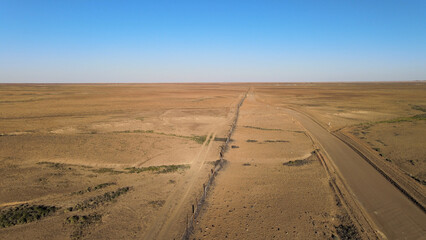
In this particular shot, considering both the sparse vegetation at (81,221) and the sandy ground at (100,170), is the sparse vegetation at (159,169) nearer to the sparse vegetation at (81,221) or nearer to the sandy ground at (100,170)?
the sandy ground at (100,170)

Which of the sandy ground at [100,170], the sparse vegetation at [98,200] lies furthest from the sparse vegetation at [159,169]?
the sparse vegetation at [98,200]

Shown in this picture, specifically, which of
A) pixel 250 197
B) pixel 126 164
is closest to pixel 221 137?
pixel 126 164

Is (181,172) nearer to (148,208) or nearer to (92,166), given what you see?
(148,208)

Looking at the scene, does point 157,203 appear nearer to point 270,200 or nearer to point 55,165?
point 270,200

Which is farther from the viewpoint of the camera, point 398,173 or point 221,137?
point 221,137

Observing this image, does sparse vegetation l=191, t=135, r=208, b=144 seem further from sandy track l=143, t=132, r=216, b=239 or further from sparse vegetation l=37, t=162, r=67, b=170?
sparse vegetation l=37, t=162, r=67, b=170

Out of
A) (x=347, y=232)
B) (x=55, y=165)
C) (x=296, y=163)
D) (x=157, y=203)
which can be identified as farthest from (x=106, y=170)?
(x=347, y=232)

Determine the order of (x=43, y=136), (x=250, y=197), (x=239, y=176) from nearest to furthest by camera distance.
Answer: (x=250, y=197), (x=239, y=176), (x=43, y=136)

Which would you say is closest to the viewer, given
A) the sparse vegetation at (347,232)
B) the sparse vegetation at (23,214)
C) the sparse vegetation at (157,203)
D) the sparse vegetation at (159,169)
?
the sparse vegetation at (347,232)
